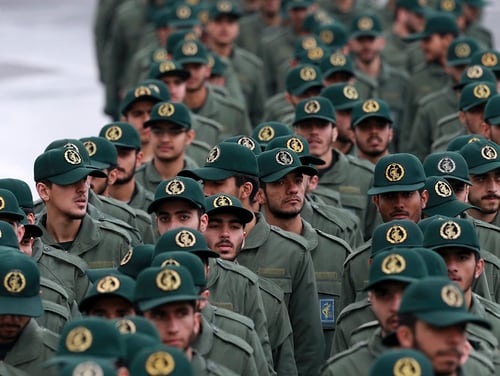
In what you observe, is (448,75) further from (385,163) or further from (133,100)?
(385,163)

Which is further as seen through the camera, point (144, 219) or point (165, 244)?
point (144, 219)

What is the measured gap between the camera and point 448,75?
18.2m

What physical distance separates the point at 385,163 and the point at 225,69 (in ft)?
21.7

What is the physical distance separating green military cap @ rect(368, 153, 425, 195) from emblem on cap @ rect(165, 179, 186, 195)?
4.38 ft

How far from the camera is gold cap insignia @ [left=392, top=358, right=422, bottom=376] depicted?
7.77 metres

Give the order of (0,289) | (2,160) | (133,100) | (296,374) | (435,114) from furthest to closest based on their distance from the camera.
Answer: (2,160)
(435,114)
(133,100)
(296,374)
(0,289)

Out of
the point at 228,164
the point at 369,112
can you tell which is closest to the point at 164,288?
the point at 228,164

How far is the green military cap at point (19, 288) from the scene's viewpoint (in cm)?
959

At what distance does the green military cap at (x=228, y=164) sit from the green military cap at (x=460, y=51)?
18.7 ft

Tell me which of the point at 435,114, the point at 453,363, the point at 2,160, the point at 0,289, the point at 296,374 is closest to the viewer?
the point at 453,363

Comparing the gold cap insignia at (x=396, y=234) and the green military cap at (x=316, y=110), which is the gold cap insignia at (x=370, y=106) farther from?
the gold cap insignia at (x=396, y=234)

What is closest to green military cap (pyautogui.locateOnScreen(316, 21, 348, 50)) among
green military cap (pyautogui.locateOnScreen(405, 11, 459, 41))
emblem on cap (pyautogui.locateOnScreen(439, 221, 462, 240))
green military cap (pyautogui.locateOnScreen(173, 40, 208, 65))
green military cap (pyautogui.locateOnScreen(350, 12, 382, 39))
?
green military cap (pyautogui.locateOnScreen(350, 12, 382, 39))

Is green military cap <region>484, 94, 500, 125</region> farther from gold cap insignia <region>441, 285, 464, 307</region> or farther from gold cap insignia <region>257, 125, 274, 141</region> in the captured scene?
gold cap insignia <region>441, 285, 464, 307</region>

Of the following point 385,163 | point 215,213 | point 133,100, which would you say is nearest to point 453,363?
point 215,213
